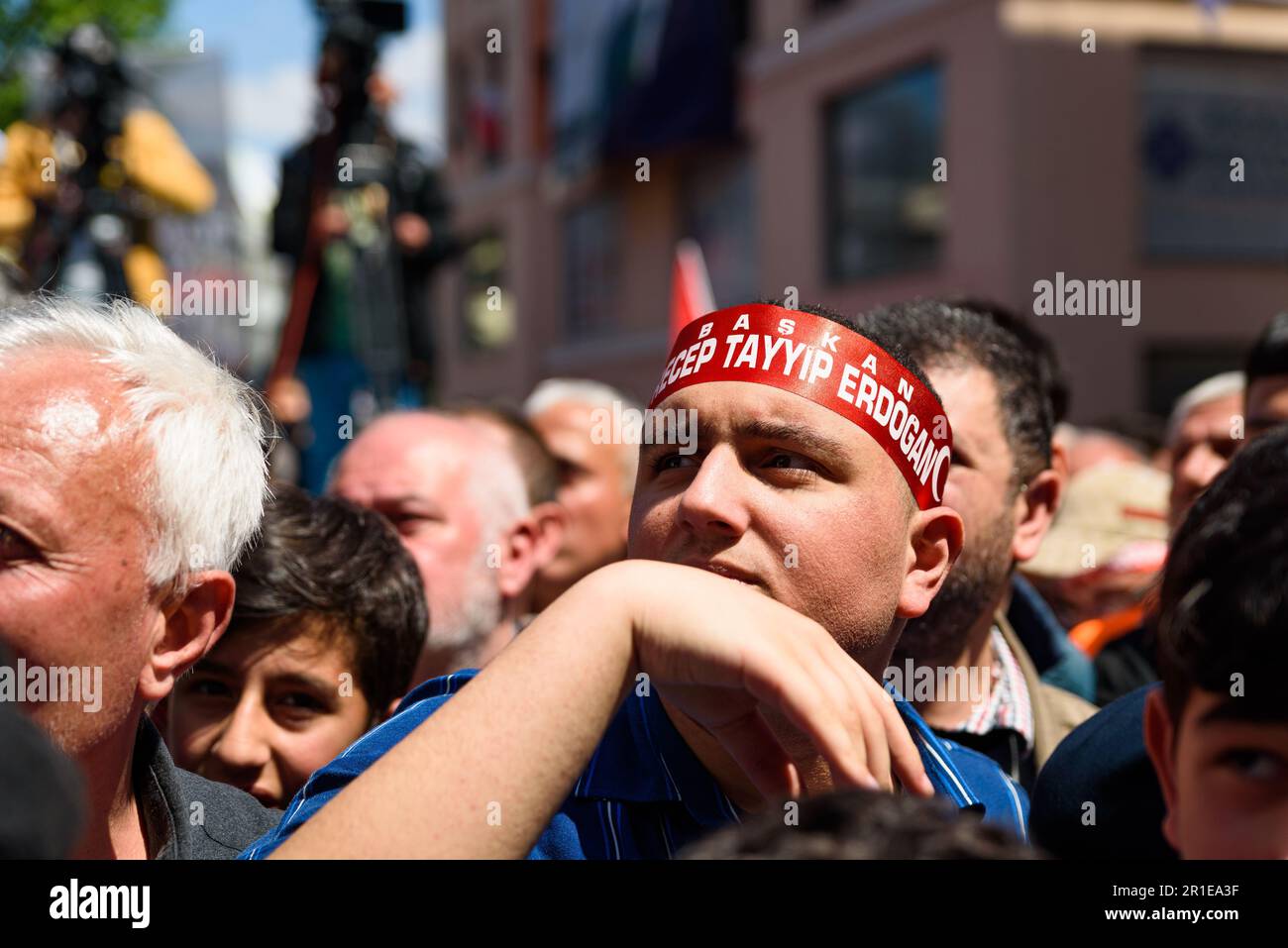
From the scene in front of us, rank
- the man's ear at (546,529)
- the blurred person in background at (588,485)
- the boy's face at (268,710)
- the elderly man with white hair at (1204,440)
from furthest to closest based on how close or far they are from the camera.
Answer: the blurred person in background at (588,485) < the elderly man with white hair at (1204,440) < the man's ear at (546,529) < the boy's face at (268,710)

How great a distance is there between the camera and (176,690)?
100 inches

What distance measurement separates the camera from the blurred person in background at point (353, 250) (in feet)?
18.1

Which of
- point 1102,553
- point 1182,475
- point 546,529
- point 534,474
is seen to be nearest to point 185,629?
point 546,529

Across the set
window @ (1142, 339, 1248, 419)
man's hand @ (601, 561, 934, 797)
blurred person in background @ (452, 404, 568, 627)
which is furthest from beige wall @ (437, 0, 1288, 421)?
man's hand @ (601, 561, 934, 797)

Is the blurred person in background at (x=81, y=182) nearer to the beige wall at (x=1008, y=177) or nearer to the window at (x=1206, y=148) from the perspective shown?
the beige wall at (x=1008, y=177)

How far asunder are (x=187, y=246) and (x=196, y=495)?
9.03 m

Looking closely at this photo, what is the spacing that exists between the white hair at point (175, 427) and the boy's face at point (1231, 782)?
126 cm

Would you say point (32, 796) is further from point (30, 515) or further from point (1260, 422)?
point (1260, 422)

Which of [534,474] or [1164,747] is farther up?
[534,474]

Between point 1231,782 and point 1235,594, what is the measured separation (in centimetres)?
16

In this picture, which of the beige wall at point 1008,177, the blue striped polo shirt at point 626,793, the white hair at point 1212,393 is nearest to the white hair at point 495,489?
the blue striped polo shirt at point 626,793

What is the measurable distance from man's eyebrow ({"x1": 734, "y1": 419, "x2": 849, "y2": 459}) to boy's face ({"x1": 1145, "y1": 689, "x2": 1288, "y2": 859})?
725 mm

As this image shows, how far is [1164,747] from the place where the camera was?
1311mm
